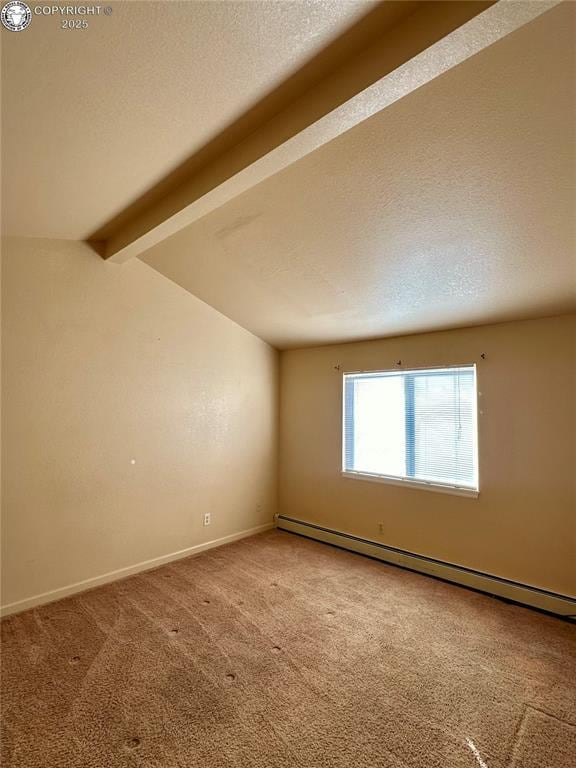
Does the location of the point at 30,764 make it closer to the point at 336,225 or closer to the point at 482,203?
the point at 336,225

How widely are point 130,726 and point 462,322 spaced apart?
3430 mm

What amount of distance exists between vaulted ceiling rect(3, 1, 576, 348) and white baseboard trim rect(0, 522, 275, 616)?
8.63 ft

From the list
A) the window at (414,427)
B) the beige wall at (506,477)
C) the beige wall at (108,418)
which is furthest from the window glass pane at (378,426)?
the beige wall at (108,418)

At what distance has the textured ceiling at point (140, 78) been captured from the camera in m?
1.23

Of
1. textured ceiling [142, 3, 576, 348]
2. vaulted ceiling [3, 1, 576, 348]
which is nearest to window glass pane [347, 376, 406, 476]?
textured ceiling [142, 3, 576, 348]

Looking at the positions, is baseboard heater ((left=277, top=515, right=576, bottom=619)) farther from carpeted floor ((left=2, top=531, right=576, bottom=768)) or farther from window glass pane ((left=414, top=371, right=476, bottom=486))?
window glass pane ((left=414, top=371, right=476, bottom=486))

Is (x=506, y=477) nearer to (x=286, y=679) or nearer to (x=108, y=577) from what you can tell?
(x=286, y=679)

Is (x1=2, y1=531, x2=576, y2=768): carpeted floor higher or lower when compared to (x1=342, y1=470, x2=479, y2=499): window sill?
lower

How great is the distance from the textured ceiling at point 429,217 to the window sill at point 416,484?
144 centimetres

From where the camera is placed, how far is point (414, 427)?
146 inches

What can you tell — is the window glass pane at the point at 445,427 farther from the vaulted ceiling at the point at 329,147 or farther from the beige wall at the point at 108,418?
the beige wall at the point at 108,418

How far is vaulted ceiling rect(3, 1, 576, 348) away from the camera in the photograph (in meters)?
1.29

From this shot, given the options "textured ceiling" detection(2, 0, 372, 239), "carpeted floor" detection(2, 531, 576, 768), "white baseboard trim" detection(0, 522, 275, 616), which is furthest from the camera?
"white baseboard trim" detection(0, 522, 275, 616)

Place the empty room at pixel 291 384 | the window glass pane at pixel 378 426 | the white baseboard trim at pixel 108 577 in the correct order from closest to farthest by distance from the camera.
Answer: the empty room at pixel 291 384 < the white baseboard trim at pixel 108 577 < the window glass pane at pixel 378 426
